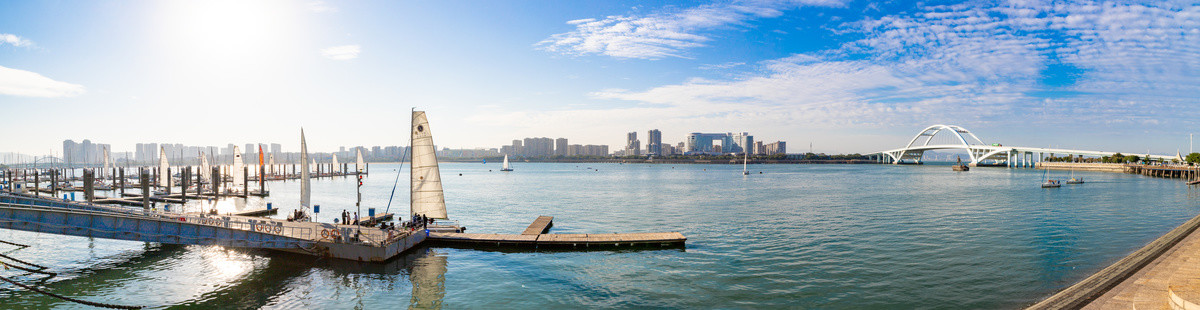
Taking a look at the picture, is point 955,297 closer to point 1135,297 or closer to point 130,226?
point 1135,297

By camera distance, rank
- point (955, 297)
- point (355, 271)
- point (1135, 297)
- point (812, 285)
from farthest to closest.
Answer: point (355, 271)
point (812, 285)
point (955, 297)
point (1135, 297)

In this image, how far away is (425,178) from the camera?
33.1 metres

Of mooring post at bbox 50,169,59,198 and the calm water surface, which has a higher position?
mooring post at bbox 50,169,59,198

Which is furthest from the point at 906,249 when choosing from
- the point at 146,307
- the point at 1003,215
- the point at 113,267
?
the point at 113,267

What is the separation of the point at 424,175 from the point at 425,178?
0.81 feet

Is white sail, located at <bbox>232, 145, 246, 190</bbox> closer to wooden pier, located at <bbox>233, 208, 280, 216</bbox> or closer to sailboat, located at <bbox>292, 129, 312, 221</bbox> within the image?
wooden pier, located at <bbox>233, 208, 280, 216</bbox>

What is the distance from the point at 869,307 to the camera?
Answer: 796 inches

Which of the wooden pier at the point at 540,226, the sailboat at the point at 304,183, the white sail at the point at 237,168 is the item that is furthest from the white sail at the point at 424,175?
the white sail at the point at 237,168

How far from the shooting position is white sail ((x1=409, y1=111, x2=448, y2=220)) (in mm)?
32094

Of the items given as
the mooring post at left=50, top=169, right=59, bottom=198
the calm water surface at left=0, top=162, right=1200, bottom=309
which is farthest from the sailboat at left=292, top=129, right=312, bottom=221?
the mooring post at left=50, top=169, right=59, bottom=198

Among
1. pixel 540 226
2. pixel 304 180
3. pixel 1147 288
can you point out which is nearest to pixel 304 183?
pixel 304 180

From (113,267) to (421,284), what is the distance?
16.3 metres

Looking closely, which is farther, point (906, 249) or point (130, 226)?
point (906, 249)

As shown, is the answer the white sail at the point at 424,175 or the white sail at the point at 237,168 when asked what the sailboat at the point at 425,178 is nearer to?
the white sail at the point at 424,175
